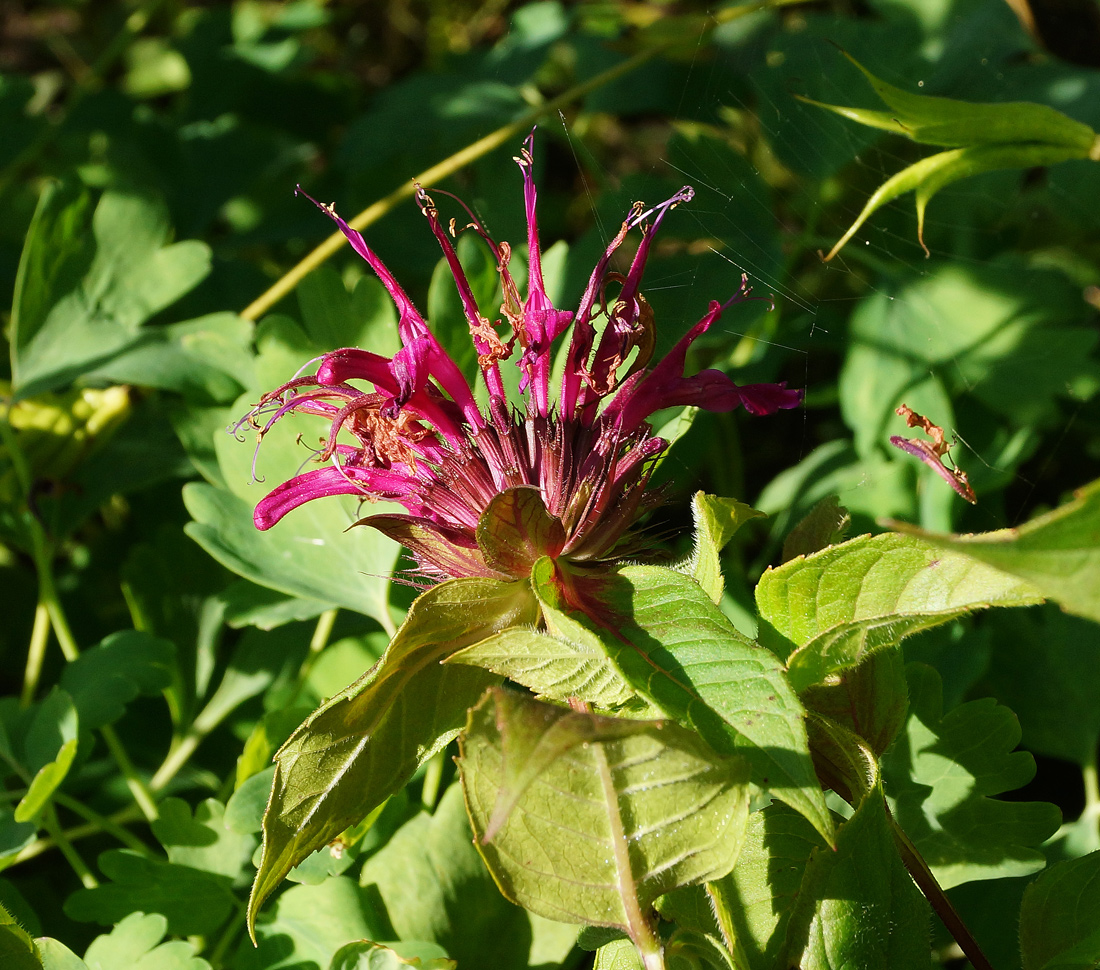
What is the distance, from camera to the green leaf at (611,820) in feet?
1.38

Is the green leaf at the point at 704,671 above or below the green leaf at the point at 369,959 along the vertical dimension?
above

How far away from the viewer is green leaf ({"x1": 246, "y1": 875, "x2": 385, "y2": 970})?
670 mm

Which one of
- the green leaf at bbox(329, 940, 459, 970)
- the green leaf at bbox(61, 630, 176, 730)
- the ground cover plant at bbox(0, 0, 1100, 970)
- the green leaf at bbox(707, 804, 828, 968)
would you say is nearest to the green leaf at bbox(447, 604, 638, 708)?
the ground cover plant at bbox(0, 0, 1100, 970)

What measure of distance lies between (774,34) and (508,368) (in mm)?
792

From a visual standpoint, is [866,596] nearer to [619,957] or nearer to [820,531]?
[820,531]

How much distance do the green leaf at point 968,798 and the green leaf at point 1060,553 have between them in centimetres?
35

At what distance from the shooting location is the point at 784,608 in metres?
0.50

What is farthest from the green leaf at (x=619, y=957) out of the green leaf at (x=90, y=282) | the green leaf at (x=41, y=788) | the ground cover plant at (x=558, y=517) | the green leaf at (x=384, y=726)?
the green leaf at (x=90, y=282)

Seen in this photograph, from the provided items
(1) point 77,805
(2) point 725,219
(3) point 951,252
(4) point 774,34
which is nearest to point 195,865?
(1) point 77,805

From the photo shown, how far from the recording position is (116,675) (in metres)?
0.80

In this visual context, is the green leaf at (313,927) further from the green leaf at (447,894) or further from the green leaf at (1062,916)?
the green leaf at (1062,916)

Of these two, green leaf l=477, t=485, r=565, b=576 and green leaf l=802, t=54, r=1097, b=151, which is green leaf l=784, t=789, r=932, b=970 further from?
green leaf l=802, t=54, r=1097, b=151

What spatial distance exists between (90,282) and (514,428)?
1.88ft

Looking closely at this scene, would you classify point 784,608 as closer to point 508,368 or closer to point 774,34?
point 508,368
